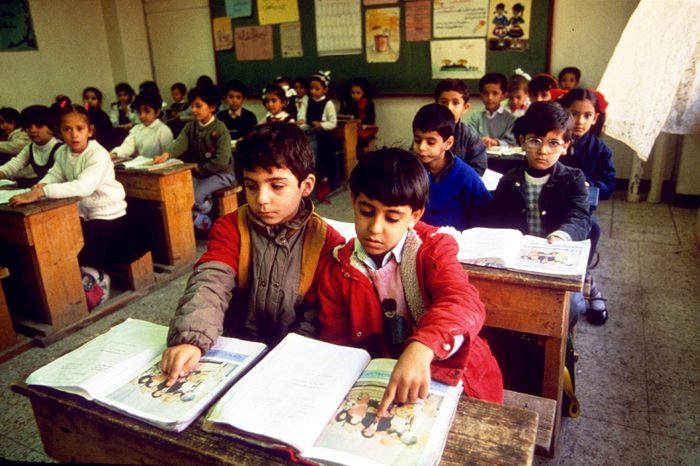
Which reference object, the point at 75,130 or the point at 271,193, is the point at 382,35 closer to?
the point at 75,130

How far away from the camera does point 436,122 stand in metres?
2.22

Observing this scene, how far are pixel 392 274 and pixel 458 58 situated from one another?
495 centimetres

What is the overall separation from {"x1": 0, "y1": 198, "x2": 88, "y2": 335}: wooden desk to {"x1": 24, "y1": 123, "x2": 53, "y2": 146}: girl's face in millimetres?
864

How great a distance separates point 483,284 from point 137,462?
1.01m

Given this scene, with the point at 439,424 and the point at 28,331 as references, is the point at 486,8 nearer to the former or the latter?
the point at 28,331

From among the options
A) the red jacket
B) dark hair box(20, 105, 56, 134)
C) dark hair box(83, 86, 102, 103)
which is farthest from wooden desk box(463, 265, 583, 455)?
dark hair box(83, 86, 102, 103)

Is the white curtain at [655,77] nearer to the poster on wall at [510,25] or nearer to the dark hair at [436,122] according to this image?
the poster on wall at [510,25]

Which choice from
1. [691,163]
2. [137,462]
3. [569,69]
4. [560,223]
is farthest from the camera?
[569,69]

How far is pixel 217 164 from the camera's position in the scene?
3.78 meters

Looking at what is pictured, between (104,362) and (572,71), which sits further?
(572,71)

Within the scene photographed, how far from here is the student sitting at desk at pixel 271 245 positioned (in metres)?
1.26

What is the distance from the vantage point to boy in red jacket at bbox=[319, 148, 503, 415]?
1117mm

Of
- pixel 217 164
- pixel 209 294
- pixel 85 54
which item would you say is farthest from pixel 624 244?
pixel 85 54

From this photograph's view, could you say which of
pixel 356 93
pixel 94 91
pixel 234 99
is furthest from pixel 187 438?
pixel 94 91
